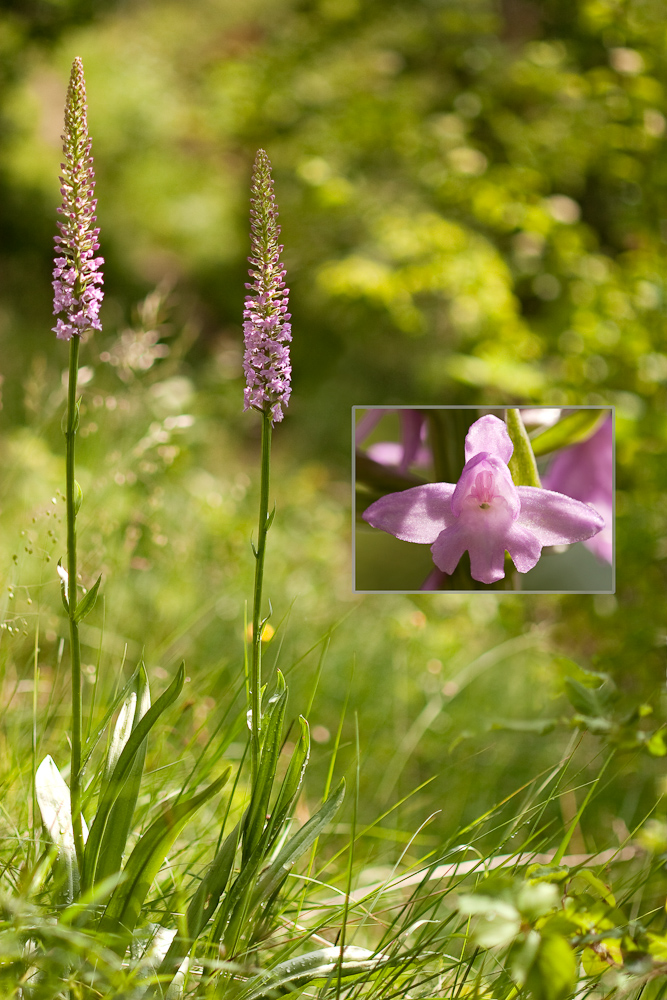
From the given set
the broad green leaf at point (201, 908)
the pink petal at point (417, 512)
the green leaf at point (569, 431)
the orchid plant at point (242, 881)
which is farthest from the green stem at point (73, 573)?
the green leaf at point (569, 431)

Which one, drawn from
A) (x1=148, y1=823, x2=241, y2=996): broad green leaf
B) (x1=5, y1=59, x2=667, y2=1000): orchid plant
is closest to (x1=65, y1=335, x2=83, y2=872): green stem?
(x1=5, y1=59, x2=667, y2=1000): orchid plant

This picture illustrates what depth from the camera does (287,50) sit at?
337cm

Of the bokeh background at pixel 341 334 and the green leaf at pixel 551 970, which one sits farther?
the bokeh background at pixel 341 334

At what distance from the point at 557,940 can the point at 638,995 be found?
0.30 metres

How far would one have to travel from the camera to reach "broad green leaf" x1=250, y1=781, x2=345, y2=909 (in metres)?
0.74

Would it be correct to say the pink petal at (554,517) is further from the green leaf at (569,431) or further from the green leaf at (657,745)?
the green leaf at (657,745)

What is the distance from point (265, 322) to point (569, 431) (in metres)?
0.59

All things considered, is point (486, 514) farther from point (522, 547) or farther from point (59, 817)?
point (59, 817)

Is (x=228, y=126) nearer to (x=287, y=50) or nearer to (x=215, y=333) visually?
(x=287, y=50)

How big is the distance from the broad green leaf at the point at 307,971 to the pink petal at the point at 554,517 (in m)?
0.50

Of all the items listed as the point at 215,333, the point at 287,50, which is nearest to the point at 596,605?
the point at 287,50

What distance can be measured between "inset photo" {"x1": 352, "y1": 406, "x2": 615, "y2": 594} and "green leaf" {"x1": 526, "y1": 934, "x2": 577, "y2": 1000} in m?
0.50

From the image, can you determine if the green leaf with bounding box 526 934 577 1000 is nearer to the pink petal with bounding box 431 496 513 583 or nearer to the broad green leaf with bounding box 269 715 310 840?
the broad green leaf with bounding box 269 715 310 840

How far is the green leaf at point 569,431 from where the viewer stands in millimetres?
1081
